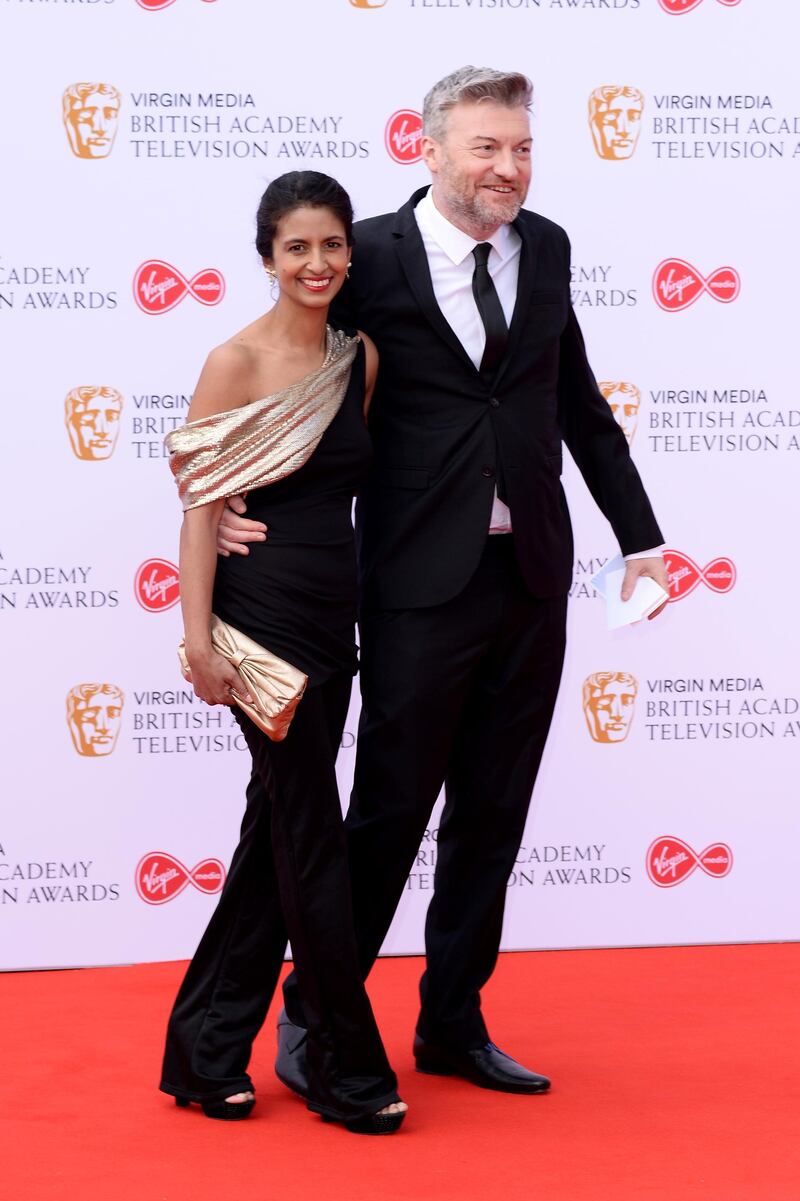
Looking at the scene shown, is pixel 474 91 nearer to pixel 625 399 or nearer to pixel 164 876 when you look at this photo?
pixel 625 399

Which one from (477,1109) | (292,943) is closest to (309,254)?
(292,943)

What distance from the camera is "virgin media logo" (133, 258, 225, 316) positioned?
3.56m

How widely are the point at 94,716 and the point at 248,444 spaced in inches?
54.0

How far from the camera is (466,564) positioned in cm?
259

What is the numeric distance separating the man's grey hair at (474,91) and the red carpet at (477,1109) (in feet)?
5.28

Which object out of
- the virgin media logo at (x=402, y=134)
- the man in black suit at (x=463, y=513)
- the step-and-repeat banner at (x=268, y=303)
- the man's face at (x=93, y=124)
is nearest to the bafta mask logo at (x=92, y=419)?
the step-and-repeat banner at (x=268, y=303)

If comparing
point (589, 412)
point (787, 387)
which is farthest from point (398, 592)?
point (787, 387)

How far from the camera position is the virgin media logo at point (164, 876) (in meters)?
3.68

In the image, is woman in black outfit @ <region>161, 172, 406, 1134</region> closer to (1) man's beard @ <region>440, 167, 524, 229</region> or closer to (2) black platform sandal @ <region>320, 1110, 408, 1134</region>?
(2) black platform sandal @ <region>320, 1110, 408, 1134</region>

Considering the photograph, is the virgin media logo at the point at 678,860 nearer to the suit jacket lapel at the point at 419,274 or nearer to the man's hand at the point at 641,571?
the man's hand at the point at 641,571

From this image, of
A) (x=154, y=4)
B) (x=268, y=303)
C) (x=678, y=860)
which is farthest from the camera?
(x=678, y=860)

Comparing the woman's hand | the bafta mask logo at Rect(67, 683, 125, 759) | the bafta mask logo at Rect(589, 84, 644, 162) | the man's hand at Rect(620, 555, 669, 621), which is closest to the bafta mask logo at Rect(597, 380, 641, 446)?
the bafta mask logo at Rect(589, 84, 644, 162)

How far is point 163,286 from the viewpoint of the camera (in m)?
3.56

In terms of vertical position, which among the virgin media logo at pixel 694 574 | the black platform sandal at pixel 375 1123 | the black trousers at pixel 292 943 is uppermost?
the virgin media logo at pixel 694 574
